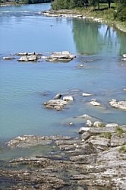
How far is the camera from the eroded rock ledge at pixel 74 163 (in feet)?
53.3

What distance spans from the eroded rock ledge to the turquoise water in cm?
190

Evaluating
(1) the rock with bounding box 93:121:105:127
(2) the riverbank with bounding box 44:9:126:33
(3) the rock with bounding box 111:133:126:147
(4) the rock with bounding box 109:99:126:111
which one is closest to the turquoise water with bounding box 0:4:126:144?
(4) the rock with bounding box 109:99:126:111

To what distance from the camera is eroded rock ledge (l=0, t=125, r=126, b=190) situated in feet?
53.3

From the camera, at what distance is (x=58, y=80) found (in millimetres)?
36844

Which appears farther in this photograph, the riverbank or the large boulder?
the riverbank

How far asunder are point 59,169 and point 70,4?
101 metres

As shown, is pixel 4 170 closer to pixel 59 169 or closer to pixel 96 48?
pixel 59 169

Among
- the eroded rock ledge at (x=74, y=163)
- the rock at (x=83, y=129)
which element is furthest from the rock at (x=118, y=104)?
the rock at (x=83, y=129)

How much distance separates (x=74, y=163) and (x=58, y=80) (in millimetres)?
19112

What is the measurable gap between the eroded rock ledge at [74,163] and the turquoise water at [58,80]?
1.90 metres

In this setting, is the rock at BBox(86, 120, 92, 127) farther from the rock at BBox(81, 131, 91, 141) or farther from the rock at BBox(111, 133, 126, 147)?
the rock at BBox(111, 133, 126, 147)

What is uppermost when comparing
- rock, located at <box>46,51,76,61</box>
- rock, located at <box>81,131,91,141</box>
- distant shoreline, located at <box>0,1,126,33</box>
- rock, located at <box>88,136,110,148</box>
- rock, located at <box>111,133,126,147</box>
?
distant shoreline, located at <box>0,1,126,33</box>

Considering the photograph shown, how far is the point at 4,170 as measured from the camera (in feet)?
57.9

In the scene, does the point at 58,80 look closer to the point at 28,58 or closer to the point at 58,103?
the point at 58,103
